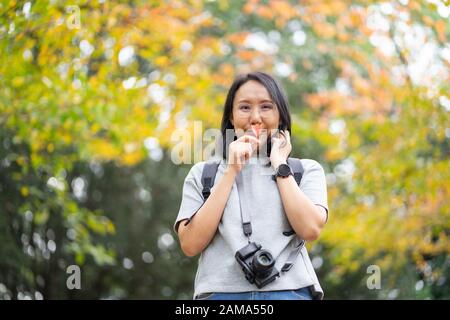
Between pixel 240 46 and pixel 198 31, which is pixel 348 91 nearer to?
pixel 240 46

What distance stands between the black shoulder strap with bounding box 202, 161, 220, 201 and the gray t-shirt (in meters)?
0.04

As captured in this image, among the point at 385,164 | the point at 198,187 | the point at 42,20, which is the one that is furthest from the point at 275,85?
the point at 385,164

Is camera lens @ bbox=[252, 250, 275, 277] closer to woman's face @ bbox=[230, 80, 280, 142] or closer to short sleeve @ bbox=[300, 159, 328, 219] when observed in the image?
short sleeve @ bbox=[300, 159, 328, 219]

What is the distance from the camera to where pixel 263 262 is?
266 centimetres

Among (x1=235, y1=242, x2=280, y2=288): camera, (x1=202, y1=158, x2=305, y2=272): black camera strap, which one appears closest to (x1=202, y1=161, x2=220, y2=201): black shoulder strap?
(x1=202, y1=158, x2=305, y2=272): black camera strap

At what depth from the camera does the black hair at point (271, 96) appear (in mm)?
3088

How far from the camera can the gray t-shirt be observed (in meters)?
2.76

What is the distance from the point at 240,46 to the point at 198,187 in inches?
392

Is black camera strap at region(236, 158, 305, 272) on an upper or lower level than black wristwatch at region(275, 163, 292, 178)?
lower

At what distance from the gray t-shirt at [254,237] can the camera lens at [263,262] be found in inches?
2.6

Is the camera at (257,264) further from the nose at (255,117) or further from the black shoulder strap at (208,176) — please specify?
the nose at (255,117)

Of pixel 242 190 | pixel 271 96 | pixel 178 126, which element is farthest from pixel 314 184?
pixel 178 126

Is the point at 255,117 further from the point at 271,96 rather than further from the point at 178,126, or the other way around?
the point at 178,126
